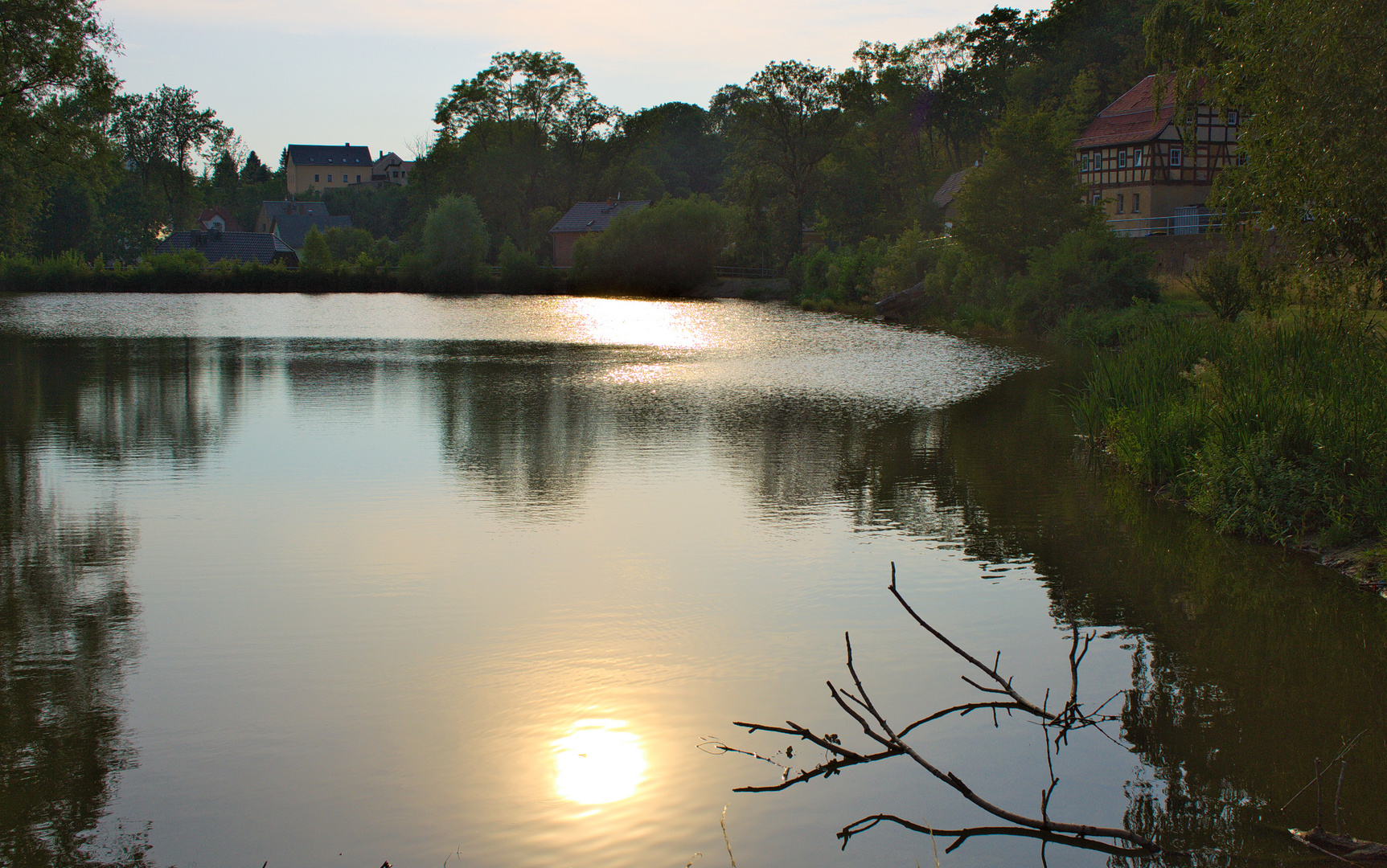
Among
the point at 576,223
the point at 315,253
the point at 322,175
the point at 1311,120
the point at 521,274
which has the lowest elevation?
the point at 1311,120

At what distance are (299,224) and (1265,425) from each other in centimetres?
11557

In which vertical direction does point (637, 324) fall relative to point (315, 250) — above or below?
below

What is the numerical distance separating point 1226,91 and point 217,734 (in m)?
13.2

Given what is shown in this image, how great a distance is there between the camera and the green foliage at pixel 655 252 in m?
73.6

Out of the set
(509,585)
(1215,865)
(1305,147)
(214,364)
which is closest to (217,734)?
(509,585)

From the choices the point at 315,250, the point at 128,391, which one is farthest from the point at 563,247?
the point at 128,391

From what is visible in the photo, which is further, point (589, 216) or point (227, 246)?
point (227, 246)

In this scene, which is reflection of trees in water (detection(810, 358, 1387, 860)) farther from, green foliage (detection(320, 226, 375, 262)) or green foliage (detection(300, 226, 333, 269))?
green foliage (detection(320, 226, 375, 262))

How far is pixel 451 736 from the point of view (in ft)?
19.6

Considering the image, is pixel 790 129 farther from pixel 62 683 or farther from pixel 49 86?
pixel 62 683

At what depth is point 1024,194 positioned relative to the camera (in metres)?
43.1

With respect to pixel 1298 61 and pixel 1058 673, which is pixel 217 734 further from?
pixel 1298 61

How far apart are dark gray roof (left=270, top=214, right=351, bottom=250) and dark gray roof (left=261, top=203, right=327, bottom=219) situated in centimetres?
183

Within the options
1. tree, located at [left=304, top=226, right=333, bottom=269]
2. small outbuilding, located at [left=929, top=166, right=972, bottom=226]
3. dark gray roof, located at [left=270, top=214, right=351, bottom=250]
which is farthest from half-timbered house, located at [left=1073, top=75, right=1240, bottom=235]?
dark gray roof, located at [left=270, top=214, right=351, bottom=250]
